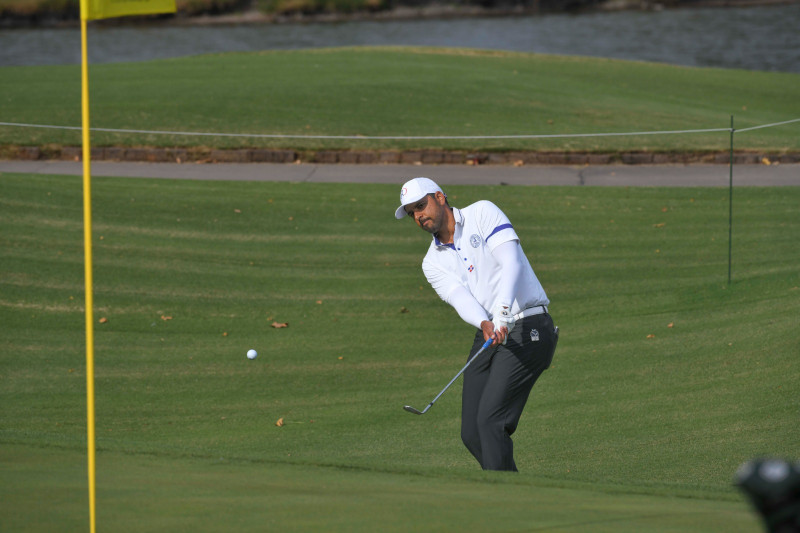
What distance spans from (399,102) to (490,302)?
1570 centimetres

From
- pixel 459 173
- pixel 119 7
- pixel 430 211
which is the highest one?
pixel 119 7

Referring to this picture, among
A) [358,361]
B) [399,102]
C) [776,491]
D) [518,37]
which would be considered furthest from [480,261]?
[518,37]

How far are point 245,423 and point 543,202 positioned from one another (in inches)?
324

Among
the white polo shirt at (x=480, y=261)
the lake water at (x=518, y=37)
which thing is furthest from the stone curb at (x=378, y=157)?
the lake water at (x=518, y=37)

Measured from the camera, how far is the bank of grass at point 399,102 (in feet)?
61.0

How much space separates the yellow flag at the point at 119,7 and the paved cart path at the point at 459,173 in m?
11.8

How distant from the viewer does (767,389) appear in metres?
8.27

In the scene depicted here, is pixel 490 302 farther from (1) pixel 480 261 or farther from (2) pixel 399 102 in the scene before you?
(2) pixel 399 102

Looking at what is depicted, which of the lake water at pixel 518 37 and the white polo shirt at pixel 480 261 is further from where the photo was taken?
the lake water at pixel 518 37

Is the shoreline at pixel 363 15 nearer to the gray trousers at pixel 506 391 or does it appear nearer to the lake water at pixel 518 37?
the lake water at pixel 518 37

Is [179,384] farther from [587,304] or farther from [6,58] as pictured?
[6,58]

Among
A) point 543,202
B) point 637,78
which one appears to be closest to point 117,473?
point 543,202

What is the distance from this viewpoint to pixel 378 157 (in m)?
17.8

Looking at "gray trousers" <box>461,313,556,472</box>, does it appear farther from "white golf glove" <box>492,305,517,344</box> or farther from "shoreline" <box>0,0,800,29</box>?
"shoreline" <box>0,0,800,29</box>
